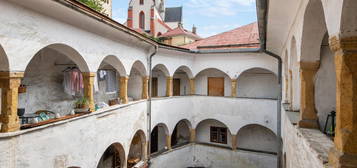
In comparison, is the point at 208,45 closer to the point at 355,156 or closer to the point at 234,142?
the point at 234,142

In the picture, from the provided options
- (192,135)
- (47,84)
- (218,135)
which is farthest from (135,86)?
(218,135)

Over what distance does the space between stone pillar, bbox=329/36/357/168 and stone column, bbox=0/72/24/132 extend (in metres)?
5.47

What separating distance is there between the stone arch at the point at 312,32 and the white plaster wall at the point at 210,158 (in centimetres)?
1032

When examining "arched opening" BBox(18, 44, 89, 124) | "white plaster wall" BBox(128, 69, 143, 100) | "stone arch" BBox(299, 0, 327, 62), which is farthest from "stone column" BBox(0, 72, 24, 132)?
"white plaster wall" BBox(128, 69, 143, 100)

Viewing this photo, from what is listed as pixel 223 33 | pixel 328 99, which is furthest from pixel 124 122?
pixel 223 33

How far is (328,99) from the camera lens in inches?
202

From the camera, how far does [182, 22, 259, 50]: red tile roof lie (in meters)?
14.4

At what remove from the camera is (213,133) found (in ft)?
53.6

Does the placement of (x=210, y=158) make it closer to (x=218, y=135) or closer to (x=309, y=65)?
(x=218, y=135)

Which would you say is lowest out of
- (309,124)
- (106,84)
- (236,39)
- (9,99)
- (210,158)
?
(210,158)

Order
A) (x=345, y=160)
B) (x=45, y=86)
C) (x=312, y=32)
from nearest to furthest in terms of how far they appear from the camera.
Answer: (x=345, y=160)
(x=312, y=32)
(x=45, y=86)

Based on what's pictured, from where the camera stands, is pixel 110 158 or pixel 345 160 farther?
pixel 110 158

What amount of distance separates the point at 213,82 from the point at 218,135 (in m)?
3.77

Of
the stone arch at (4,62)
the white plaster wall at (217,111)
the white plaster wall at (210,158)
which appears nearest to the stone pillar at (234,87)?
the white plaster wall at (217,111)
